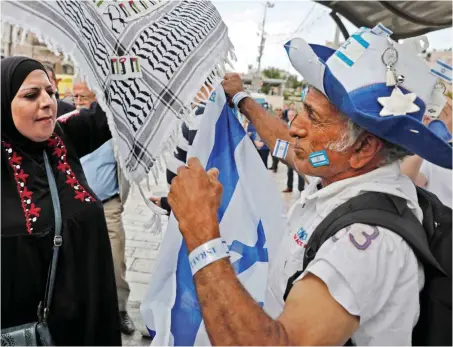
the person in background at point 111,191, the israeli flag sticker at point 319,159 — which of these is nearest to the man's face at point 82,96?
the person in background at point 111,191

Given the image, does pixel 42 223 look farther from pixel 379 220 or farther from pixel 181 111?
pixel 379 220

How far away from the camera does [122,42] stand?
1602 mm

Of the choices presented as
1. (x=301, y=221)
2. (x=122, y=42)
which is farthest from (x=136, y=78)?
(x=301, y=221)

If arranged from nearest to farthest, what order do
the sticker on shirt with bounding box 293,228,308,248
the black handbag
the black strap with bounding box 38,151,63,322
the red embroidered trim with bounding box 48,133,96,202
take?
the sticker on shirt with bounding box 293,228,308,248 → the black handbag → the black strap with bounding box 38,151,63,322 → the red embroidered trim with bounding box 48,133,96,202

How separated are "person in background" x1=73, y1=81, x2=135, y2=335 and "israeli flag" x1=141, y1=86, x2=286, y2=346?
1.42 m

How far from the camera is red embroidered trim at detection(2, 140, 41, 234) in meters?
1.95

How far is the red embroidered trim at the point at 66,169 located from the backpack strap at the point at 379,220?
51.5 inches

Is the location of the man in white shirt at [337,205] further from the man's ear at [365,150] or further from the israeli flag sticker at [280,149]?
the israeli flag sticker at [280,149]

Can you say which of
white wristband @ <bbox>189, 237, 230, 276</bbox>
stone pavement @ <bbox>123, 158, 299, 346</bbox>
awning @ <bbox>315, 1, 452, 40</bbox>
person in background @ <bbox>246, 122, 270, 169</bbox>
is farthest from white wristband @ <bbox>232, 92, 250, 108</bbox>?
awning @ <bbox>315, 1, 452, 40</bbox>

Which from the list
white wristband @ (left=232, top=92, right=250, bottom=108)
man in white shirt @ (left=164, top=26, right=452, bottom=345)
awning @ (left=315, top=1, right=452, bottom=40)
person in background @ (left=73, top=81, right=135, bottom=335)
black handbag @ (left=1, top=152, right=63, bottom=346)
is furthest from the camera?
awning @ (left=315, top=1, right=452, bottom=40)

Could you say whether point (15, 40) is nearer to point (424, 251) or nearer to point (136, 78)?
point (136, 78)

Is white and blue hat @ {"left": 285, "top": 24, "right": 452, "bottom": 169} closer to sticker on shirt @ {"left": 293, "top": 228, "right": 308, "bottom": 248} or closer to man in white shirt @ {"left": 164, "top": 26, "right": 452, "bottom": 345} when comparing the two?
man in white shirt @ {"left": 164, "top": 26, "right": 452, "bottom": 345}

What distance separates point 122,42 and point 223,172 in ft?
2.61

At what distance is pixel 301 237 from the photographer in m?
1.40
